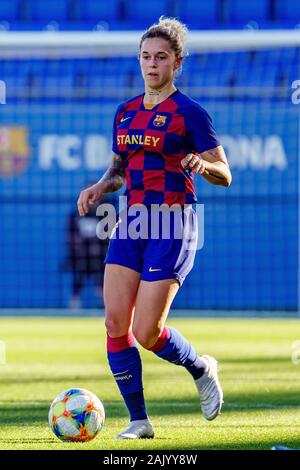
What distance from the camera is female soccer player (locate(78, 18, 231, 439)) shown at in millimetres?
6090

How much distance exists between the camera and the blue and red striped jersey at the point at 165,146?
614 centimetres

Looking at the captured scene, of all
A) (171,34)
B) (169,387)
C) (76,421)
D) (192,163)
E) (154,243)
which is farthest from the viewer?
(169,387)

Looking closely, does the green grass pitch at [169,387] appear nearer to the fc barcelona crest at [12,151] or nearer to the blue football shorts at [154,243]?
the blue football shorts at [154,243]

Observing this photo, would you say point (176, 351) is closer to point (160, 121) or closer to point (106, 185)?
point (106, 185)

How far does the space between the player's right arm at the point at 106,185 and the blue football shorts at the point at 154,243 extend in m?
0.22

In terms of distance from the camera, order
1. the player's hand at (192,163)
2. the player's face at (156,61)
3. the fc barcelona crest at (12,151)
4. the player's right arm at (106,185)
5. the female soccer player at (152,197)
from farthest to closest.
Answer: the fc barcelona crest at (12,151), the player's right arm at (106,185), the player's face at (156,61), the female soccer player at (152,197), the player's hand at (192,163)

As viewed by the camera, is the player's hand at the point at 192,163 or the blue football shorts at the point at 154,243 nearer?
the player's hand at the point at 192,163

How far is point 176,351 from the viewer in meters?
6.35

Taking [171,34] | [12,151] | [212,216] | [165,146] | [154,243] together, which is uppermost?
[171,34]

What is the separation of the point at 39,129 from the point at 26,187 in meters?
1.27

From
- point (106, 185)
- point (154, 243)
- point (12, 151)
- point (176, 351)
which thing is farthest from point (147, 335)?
point (12, 151)

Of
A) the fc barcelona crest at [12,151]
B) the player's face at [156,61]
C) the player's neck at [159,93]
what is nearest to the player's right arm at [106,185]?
the player's neck at [159,93]

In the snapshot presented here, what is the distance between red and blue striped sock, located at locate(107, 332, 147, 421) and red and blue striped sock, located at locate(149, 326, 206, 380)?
0.13 m

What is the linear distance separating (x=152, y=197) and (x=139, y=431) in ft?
4.19
